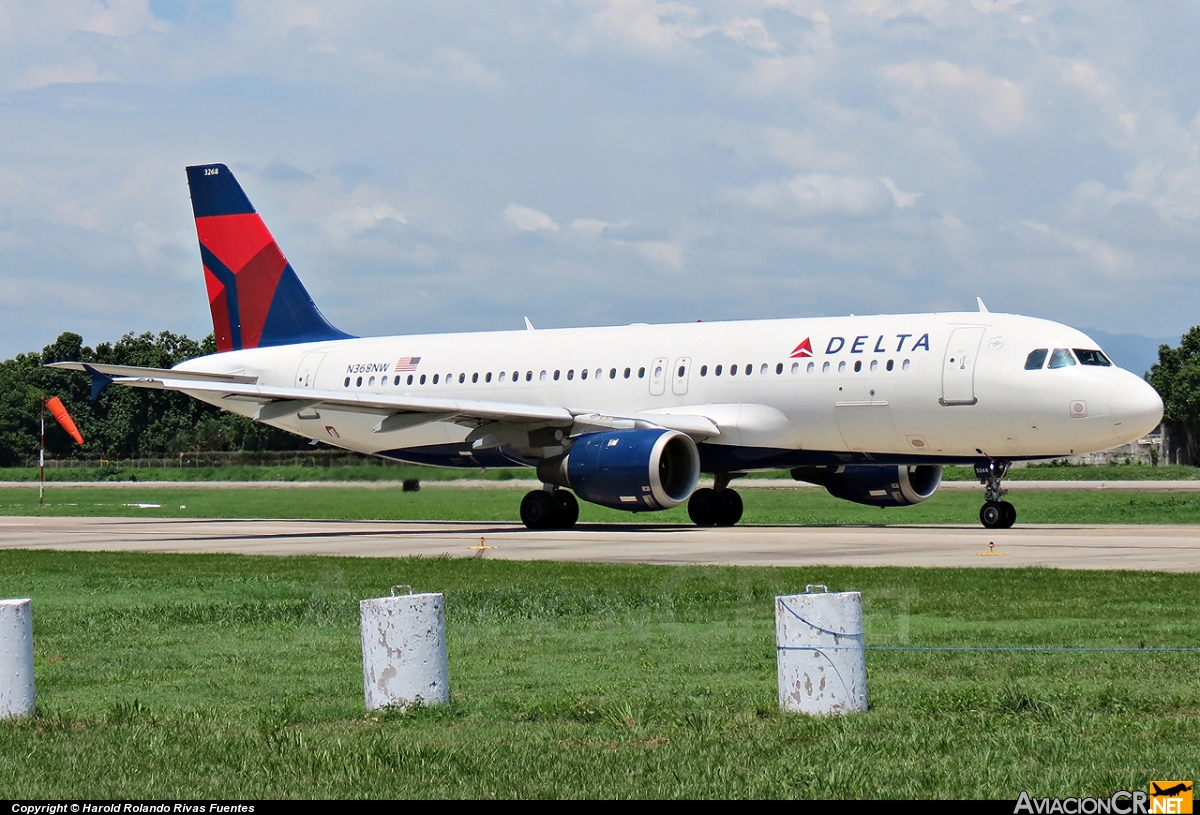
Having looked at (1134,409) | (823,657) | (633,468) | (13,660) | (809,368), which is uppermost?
(809,368)

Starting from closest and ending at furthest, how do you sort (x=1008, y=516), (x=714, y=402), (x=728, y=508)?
1. (x=1008, y=516)
2. (x=714, y=402)
3. (x=728, y=508)

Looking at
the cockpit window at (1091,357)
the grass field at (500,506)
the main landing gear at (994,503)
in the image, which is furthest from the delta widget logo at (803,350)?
the cockpit window at (1091,357)

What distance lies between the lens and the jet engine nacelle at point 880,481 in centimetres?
3141

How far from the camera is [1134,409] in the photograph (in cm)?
2656

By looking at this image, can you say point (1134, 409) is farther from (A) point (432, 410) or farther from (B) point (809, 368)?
(A) point (432, 410)

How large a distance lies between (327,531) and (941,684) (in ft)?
73.4

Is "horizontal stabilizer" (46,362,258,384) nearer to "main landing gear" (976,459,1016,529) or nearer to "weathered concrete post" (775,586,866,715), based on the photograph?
"main landing gear" (976,459,1016,529)

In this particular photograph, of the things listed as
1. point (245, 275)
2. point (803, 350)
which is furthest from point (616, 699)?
point (245, 275)

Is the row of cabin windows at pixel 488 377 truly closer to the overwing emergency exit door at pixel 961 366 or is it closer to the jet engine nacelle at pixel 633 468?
the jet engine nacelle at pixel 633 468

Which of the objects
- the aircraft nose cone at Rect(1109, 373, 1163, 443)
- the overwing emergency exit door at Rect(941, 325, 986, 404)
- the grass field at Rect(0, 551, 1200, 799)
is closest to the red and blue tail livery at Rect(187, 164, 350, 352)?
the overwing emergency exit door at Rect(941, 325, 986, 404)

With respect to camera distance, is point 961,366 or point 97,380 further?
point 97,380

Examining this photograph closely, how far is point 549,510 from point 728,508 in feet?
13.1

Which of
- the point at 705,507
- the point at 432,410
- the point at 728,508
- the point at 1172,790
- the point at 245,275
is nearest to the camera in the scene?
the point at 1172,790

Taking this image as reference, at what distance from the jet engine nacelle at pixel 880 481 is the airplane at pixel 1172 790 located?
24597mm
